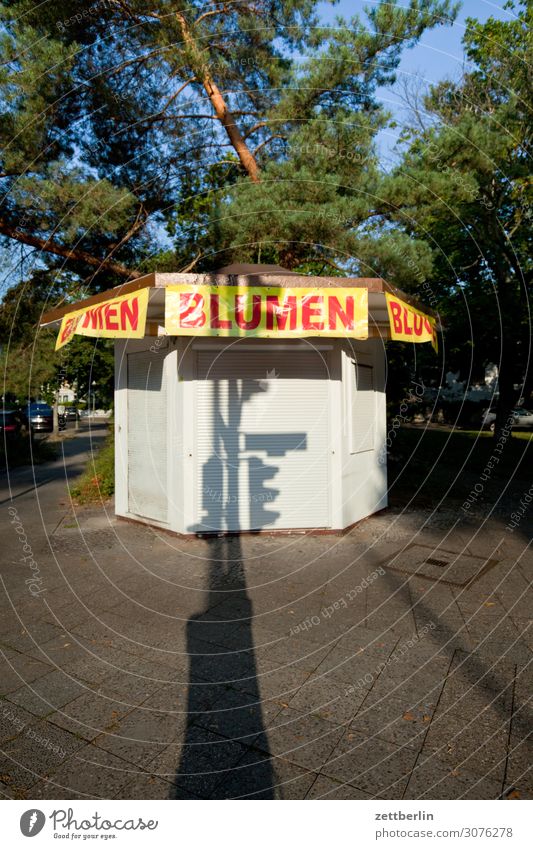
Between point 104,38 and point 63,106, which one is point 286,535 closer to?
point 63,106

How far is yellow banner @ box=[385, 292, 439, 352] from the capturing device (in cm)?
741

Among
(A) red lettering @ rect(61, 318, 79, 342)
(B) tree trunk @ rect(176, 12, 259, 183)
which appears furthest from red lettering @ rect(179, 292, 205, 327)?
(B) tree trunk @ rect(176, 12, 259, 183)

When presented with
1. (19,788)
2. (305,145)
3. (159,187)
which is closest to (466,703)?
(19,788)

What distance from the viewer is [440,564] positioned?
6.93m

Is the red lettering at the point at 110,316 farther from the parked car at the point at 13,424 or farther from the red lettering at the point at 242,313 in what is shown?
the parked car at the point at 13,424

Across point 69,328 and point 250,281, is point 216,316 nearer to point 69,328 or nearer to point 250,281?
point 250,281

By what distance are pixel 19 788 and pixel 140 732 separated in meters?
0.74

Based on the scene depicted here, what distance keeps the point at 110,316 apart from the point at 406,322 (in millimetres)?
4192

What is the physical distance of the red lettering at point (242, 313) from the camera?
23.1 feet

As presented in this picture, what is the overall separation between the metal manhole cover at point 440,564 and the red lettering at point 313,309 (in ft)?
10.8

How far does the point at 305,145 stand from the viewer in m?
10.3

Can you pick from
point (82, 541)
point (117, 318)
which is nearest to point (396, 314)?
point (117, 318)

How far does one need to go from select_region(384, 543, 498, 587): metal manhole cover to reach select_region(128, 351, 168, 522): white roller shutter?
12.3 ft

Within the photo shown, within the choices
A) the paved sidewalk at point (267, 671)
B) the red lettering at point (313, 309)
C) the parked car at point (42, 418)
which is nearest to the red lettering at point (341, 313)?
the red lettering at point (313, 309)
